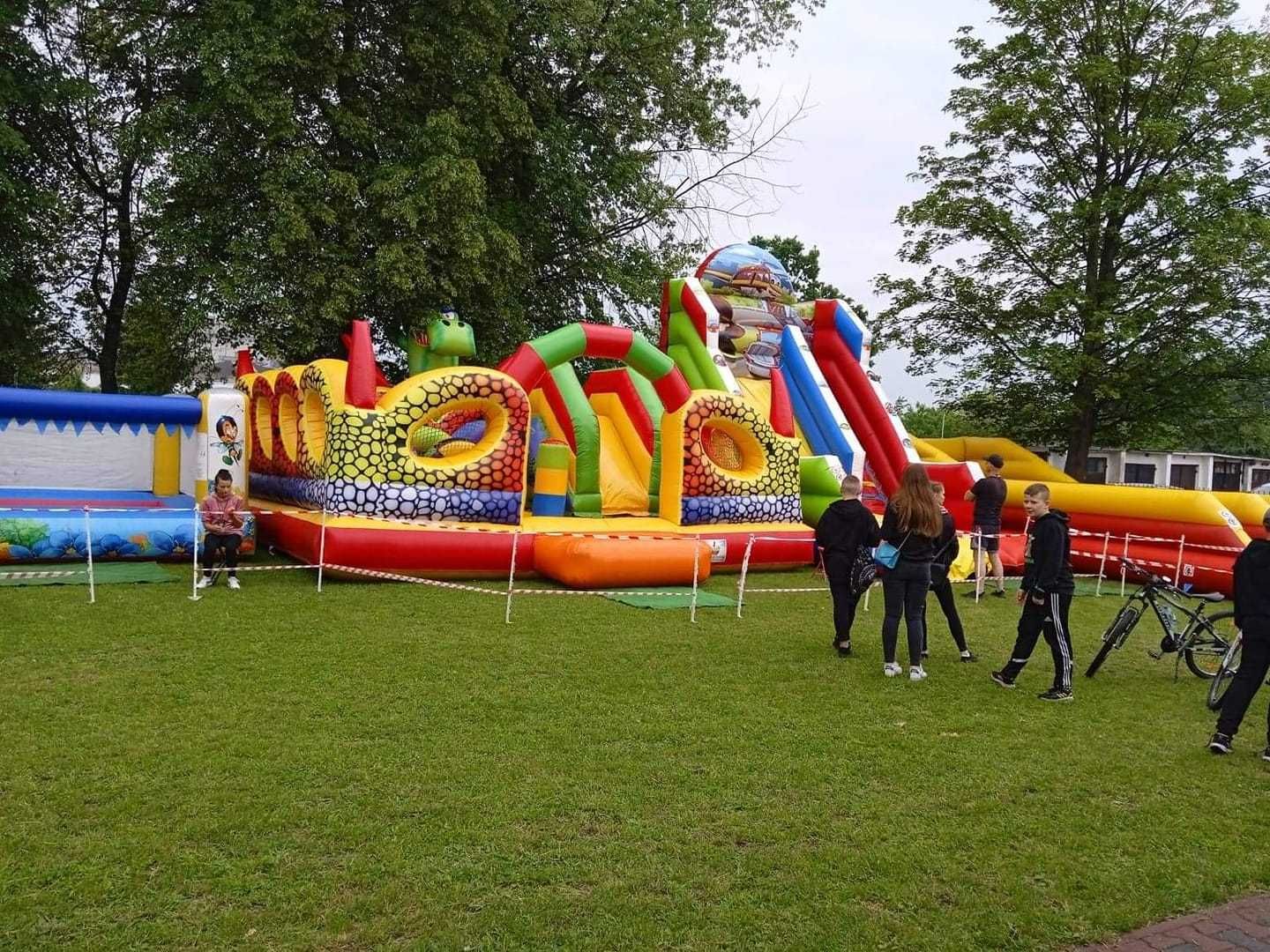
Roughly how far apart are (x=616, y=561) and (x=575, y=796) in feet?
16.5

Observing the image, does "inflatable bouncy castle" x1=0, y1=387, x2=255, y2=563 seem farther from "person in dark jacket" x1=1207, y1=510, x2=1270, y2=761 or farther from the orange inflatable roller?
"person in dark jacket" x1=1207, y1=510, x2=1270, y2=761

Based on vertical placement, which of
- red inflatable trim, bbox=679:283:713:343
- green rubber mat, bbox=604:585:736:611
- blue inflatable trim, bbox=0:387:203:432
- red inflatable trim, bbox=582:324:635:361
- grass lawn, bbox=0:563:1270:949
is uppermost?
red inflatable trim, bbox=679:283:713:343

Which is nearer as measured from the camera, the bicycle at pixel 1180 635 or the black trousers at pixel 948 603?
the bicycle at pixel 1180 635

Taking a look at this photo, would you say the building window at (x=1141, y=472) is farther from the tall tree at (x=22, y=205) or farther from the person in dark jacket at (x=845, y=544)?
the tall tree at (x=22, y=205)

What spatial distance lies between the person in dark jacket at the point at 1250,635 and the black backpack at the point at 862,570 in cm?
225

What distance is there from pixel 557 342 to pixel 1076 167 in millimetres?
13165

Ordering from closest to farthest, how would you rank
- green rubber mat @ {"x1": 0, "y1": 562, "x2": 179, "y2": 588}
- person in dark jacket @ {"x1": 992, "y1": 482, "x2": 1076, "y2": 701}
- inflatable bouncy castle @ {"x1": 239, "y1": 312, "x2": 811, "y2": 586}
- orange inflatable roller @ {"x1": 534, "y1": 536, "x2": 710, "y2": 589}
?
person in dark jacket @ {"x1": 992, "y1": 482, "x2": 1076, "y2": 701}, green rubber mat @ {"x1": 0, "y1": 562, "x2": 179, "y2": 588}, orange inflatable roller @ {"x1": 534, "y1": 536, "x2": 710, "y2": 589}, inflatable bouncy castle @ {"x1": 239, "y1": 312, "x2": 811, "y2": 586}

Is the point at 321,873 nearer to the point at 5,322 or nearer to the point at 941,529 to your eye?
the point at 941,529

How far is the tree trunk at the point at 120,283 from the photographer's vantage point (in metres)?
16.5

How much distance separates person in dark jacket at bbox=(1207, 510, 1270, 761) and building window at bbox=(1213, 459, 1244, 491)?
3496 centimetres

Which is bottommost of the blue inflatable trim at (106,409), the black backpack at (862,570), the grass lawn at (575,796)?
the grass lawn at (575,796)

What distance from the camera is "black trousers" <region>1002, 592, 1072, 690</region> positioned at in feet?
18.5

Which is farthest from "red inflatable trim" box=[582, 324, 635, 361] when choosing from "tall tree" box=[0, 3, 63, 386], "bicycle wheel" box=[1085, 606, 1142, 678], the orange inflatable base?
"tall tree" box=[0, 3, 63, 386]

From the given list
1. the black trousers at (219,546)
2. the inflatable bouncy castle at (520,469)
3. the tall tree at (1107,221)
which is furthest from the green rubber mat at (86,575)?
the tall tree at (1107,221)
